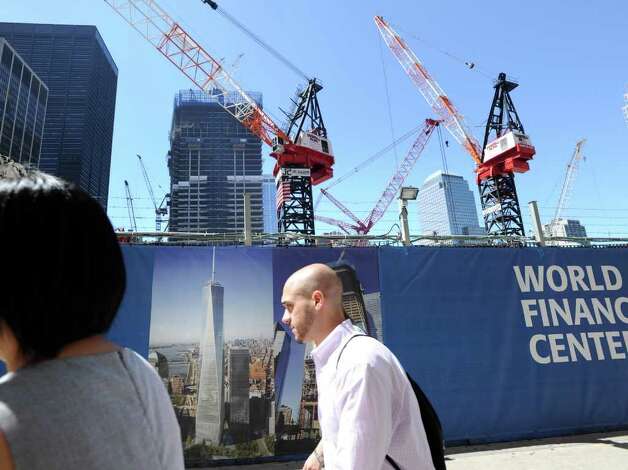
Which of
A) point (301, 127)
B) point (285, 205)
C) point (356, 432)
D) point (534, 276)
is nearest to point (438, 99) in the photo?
point (301, 127)

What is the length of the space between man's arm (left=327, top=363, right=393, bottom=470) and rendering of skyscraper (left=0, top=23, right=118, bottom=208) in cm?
13434

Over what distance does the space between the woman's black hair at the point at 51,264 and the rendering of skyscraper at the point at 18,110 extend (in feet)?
332

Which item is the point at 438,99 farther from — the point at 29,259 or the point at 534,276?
the point at 29,259

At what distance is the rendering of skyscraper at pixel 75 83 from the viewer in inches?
4722

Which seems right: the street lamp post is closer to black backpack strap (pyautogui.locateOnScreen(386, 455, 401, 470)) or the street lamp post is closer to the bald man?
the bald man

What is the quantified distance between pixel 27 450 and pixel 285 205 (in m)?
35.4

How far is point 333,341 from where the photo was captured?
2.03 metres

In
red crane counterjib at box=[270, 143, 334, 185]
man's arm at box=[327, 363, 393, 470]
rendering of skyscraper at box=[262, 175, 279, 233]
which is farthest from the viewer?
rendering of skyscraper at box=[262, 175, 279, 233]

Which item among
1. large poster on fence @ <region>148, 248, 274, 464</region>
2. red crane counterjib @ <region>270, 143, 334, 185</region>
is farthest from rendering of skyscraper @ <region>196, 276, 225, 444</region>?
red crane counterjib @ <region>270, 143, 334, 185</region>

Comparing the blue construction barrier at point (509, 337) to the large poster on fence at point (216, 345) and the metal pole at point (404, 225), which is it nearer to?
the metal pole at point (404, 225)

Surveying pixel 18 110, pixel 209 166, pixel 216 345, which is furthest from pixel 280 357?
pixel 209 166

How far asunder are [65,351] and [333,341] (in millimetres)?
1414

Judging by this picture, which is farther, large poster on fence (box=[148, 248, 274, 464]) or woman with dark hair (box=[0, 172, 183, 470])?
large poster on fence (box=[148, 248, 274, 464])

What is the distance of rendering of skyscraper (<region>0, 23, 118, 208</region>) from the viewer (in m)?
120
